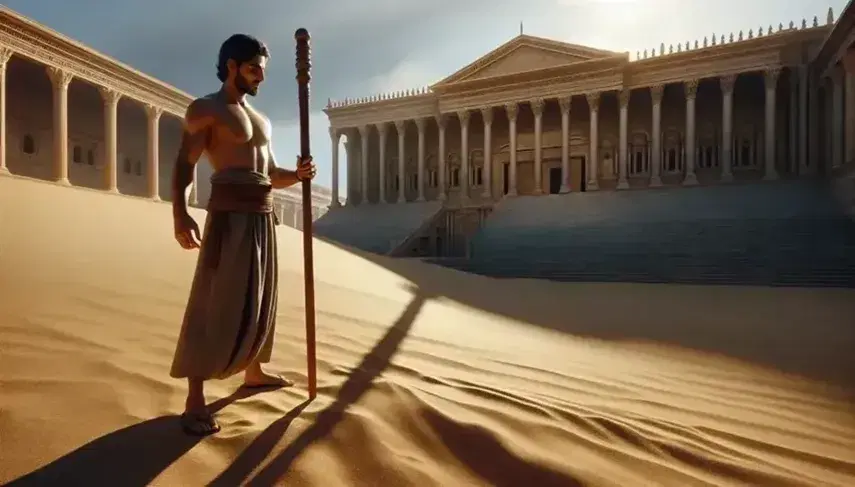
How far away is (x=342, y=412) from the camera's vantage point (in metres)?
2.74

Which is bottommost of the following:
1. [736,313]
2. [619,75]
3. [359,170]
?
[736,313]

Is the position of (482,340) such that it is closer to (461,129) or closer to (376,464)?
(376,464)

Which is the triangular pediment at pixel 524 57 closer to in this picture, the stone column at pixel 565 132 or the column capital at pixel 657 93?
the stone column at pixel 565 132

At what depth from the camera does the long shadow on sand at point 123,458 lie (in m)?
2.02

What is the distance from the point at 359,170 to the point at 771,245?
2511 centimetres

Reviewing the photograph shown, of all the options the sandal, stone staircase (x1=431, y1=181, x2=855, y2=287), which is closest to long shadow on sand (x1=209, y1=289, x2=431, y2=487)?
the sandal

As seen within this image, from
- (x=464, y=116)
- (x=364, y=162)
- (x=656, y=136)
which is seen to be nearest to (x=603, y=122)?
(x=656, y=136)

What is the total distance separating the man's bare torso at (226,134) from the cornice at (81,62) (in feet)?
67.1

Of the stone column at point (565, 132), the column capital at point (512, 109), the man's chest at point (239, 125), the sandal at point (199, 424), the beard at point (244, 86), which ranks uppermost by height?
the column capital at point (512, 109)

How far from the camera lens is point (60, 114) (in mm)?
19797

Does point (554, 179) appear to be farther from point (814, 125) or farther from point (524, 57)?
point (814, 125)

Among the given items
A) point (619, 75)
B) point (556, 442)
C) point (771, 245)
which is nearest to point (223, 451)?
point (556, 442)

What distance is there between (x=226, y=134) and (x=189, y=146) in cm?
20

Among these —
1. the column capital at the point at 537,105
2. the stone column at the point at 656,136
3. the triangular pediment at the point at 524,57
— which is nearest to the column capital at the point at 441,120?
the triangular pediment at the point at 524,57
